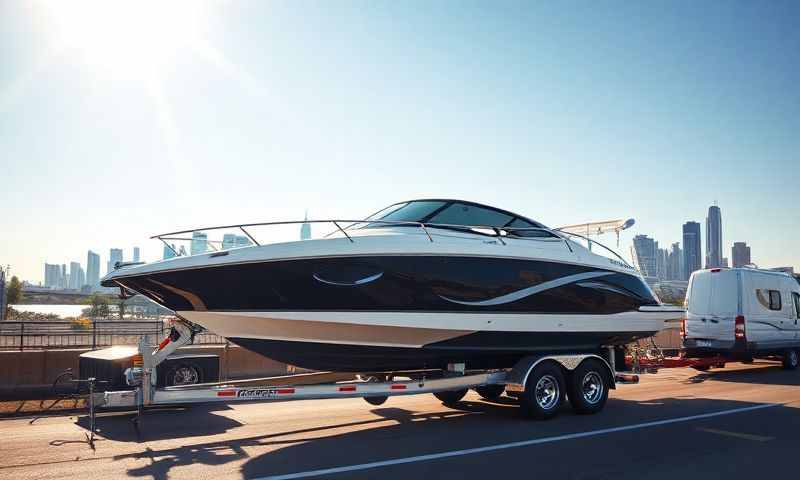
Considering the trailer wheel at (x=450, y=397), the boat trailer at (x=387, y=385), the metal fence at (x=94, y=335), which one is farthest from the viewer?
the metal fence at (x=94, y=335)

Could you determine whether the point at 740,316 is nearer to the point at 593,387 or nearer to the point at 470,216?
the point at 593,387

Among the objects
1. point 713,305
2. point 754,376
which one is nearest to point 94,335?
point 713,305

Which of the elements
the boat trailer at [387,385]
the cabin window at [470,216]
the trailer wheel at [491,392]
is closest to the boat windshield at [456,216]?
the cabin window at [470,216]

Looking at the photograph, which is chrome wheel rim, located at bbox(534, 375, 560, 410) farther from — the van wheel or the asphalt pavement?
the van wheel

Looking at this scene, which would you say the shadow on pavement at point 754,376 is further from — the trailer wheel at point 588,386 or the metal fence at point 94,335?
the metal fence at point 94,335

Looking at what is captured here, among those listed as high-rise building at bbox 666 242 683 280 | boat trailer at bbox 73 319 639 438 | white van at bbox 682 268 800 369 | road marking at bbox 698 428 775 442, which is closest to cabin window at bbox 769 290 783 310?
white van at bbox 682 268 800 369

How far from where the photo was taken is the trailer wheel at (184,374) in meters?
9.97

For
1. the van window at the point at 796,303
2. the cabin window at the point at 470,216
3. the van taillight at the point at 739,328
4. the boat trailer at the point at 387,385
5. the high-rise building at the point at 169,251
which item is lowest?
the boat trailer at the point at 387,385

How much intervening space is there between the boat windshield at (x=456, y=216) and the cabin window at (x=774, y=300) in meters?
10.0

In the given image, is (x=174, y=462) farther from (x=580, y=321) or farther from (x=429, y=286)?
→ (x=580, y=321)

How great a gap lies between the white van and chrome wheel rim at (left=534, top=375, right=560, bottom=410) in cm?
846

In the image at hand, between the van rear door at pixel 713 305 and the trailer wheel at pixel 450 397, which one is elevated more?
the van rear door at pixel 713 305

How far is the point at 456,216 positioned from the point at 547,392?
3040 mm

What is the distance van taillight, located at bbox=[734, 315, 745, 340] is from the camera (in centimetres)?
1534
